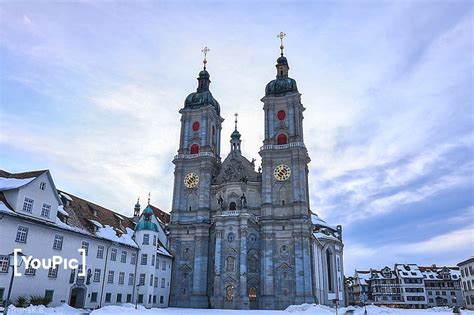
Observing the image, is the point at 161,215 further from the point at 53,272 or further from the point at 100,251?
the point at 53,272

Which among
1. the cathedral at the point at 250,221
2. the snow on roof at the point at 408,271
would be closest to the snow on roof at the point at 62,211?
the cathedral at the point at 250,221

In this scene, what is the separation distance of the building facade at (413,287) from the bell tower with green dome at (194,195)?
54.5 m

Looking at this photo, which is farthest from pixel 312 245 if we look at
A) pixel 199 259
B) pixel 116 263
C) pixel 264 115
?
pixel 116 263

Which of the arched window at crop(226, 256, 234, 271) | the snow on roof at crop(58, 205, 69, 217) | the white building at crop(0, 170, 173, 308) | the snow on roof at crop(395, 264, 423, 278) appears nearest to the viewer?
the white building at crop(0, 170, 173, 308)

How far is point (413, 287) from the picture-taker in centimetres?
10169

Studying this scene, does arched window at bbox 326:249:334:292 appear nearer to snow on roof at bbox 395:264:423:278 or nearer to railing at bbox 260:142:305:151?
railing at bbox 260:142:305:151

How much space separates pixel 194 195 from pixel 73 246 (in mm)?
30135

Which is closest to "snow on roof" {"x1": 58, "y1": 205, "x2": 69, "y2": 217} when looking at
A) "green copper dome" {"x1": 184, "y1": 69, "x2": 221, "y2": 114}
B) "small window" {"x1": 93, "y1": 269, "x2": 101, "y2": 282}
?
"small window" {"x1": 93, "y1": 269, "x2": 101, "y2": 282}

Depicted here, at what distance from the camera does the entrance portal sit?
140 ft

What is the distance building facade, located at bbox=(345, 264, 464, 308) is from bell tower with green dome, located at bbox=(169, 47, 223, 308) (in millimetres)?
54550

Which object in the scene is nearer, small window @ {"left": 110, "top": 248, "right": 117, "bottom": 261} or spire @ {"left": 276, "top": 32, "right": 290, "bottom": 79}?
small window @ {"left": 110, "top": 248, "right": 117, "bottom": 261}

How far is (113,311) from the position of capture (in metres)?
37.0

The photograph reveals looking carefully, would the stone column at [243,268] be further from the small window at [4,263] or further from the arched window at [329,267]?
the small window at [4,263]

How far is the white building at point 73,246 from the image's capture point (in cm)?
3544
